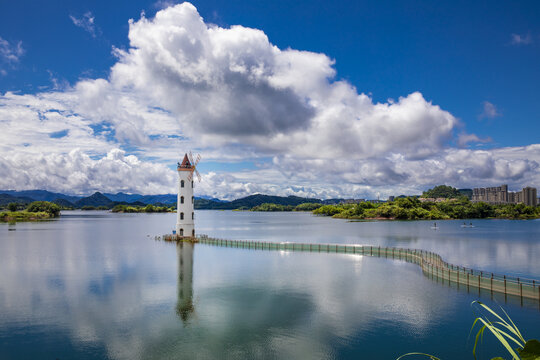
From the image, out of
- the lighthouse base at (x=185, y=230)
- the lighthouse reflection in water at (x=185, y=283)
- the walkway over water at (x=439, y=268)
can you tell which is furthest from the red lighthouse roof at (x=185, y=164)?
the lighthouse reflection in water at (x=185, y=283)

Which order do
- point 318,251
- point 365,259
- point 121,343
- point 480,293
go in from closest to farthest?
point 121,343, point 480,293, point 365,259, point 318,251

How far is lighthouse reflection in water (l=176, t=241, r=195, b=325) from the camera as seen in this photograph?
102ft

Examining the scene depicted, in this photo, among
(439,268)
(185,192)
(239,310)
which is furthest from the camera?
(185,192)

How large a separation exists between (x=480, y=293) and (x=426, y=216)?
16352 cm

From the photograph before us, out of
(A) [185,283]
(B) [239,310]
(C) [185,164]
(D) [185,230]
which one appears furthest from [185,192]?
(B) [239,310]

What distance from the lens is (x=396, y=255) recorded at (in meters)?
60.8

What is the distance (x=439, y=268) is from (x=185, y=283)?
30.9m

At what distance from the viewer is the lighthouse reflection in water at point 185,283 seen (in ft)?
102

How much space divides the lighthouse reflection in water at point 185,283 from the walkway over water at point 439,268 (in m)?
11.5

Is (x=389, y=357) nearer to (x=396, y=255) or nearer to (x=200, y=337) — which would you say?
(x=200, y=337)

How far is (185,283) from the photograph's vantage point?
42594 millimetres

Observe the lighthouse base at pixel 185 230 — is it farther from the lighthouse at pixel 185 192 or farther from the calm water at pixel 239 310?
the calm water at pixel 239 310

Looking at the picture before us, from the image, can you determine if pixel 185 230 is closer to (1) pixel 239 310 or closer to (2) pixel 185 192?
(2) pixel 185 192

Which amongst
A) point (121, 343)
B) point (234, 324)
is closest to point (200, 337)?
point (234, 324)
